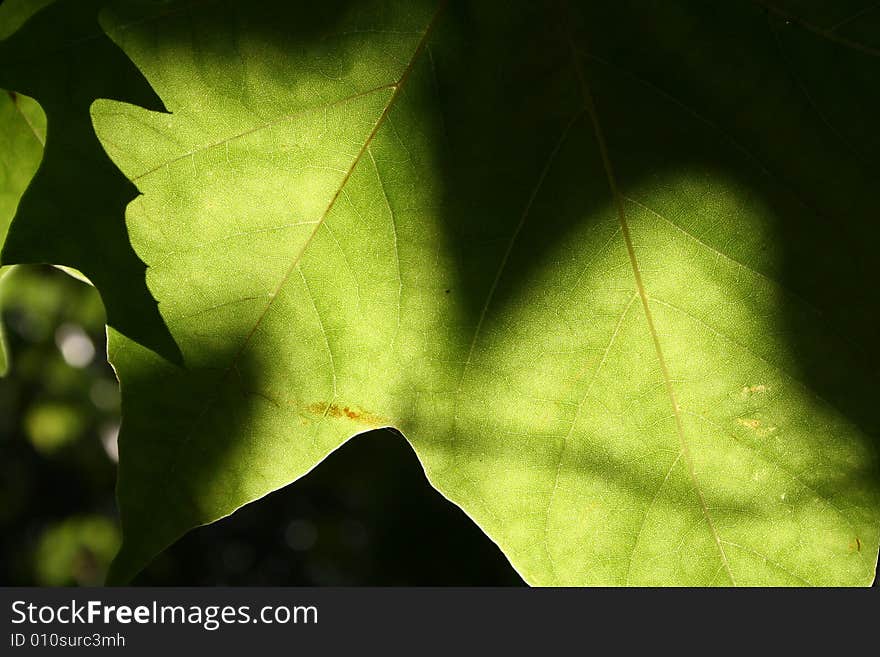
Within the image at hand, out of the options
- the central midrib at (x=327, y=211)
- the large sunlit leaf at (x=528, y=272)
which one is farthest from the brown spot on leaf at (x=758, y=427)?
the central midrib at (x=327, y=211)

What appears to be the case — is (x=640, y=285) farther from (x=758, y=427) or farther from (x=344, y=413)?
(x=344, y=413)

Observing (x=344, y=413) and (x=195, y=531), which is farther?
(x=195, y=531)

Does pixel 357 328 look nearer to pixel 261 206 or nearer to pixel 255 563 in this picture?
pixel 261 206

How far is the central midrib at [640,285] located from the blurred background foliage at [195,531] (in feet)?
9.45

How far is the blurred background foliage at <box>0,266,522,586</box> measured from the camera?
12.5 feet

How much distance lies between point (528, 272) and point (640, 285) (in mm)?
128

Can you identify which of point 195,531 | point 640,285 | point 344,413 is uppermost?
point 640,285

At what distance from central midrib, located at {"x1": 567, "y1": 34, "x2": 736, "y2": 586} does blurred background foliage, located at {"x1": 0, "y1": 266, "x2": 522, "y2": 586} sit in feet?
9.45

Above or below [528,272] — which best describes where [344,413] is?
below

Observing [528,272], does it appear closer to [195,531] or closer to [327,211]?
[327,211]

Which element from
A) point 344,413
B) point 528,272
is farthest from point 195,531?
point 528,272

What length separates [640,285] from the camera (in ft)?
3.01

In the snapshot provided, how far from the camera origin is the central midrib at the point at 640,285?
901 millimetres

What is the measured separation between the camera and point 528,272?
93 centimetres
